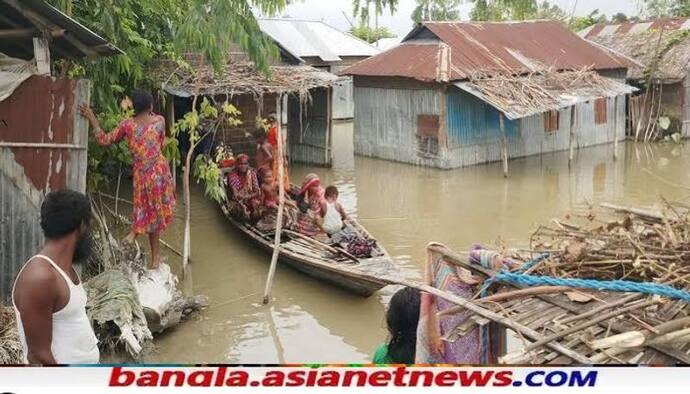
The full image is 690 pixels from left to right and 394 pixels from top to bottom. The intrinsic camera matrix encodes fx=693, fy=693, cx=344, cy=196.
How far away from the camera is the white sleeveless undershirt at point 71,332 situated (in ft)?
9.98

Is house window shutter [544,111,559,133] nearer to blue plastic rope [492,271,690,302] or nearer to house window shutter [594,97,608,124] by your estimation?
house window shutter [594,97,608,124]

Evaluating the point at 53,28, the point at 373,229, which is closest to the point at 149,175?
the point at 53,28

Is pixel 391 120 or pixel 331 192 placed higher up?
pixel 391 120

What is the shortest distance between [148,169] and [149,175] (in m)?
0.06

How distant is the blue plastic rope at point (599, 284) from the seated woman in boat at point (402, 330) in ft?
1.50

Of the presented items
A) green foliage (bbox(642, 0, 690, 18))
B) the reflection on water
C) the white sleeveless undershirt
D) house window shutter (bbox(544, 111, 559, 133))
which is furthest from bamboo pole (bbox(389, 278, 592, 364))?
green foliage (bbox(642, 0, 690, 18))

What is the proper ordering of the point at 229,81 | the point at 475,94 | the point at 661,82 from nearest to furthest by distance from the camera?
the point at 229,81 → the point at 475,94 → the point at 661,82

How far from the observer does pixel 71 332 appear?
311 centimetres

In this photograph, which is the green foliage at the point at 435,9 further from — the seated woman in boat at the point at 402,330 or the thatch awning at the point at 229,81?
the seated woman in boat at the point at 402,330

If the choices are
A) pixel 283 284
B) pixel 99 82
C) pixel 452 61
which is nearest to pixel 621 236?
pixel 283 284

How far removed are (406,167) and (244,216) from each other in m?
7.77

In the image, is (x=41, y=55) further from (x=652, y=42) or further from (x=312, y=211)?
(x=652, y=42)

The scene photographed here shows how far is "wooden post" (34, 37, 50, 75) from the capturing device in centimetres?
566

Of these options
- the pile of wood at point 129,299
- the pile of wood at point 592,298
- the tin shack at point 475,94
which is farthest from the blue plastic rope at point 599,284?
the tin shack at point 475,94
